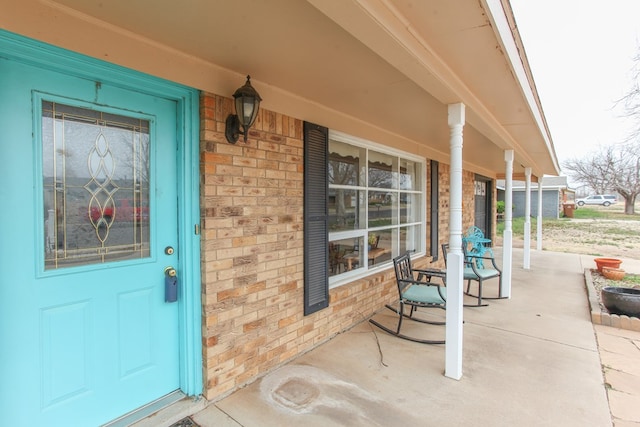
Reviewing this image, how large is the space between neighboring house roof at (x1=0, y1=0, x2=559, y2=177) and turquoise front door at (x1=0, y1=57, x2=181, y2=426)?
10.7 inches

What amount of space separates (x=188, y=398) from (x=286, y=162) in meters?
1.91

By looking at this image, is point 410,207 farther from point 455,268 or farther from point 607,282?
point 607,282

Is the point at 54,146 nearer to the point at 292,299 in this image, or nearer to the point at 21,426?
the point at 21,426

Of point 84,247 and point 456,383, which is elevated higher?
point 84,247

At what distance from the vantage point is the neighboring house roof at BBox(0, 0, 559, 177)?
1.50 meters

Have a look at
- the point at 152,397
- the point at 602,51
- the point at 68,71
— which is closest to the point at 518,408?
the point at 152,397

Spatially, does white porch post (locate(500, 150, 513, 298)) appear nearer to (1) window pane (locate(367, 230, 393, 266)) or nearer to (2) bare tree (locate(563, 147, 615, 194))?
(1) window pane (locate(367, 230, 393, 266))

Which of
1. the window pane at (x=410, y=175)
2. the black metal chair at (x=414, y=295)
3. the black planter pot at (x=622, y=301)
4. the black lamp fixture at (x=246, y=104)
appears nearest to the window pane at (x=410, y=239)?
the window pane at (x=410, y=175)

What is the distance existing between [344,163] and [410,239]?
2.30 m

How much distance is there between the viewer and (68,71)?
1.68m

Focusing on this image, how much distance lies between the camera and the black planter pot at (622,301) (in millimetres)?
3752

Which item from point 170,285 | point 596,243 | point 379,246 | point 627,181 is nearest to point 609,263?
point 379,246

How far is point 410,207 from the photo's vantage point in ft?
17.4

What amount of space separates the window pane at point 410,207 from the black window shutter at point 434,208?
269mm
